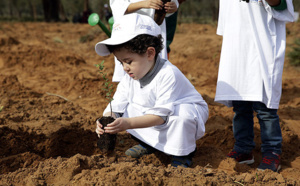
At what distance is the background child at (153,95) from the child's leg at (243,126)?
1.27 ft

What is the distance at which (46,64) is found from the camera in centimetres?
674

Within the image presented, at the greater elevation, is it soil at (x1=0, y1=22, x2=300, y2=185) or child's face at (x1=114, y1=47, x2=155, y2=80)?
child's face at (x1=114, y1=47, x2=155, y2=80)

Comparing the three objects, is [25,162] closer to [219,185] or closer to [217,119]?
[219,185]

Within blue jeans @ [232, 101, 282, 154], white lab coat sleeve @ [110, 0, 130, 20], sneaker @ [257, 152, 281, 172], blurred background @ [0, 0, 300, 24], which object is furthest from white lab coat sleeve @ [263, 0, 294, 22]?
blurred background @ [0, 0, 300, 24]

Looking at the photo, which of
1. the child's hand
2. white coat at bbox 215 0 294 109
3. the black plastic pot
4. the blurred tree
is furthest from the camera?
the blurred tree

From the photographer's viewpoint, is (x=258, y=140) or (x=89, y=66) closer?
(x=258, y=140)

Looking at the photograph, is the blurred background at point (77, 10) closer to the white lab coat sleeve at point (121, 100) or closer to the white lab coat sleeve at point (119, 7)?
the white lab coat sleeve at point (119, 7)

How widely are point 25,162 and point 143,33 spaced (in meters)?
1.26

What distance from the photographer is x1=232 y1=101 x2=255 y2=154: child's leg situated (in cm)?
270

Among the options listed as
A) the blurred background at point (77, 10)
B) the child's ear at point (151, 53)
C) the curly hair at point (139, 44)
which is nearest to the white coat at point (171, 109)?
the child's ear at point (151, 53)

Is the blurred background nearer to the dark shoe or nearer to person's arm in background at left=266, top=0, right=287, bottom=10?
the dark shoe

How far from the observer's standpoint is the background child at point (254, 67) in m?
2.44

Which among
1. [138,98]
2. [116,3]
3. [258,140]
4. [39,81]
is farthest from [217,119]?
[39,81]

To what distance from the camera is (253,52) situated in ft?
8.25
